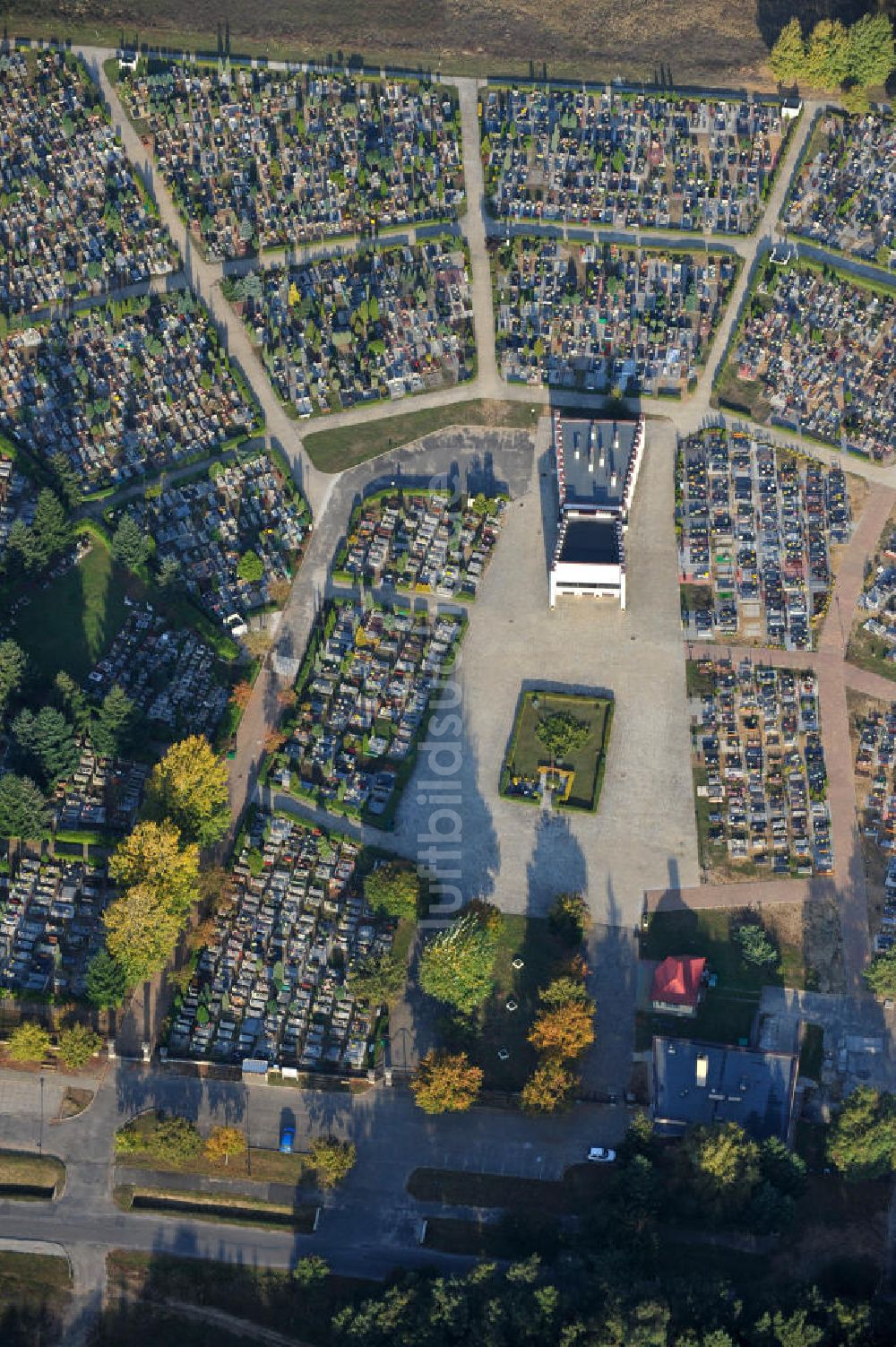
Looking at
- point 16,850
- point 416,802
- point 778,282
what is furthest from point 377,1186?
point 778,282

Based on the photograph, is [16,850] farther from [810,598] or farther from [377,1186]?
[810,598]

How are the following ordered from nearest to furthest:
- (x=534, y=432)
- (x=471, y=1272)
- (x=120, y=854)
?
(x=471, y=1272), (x=120, y=854), (x=534, y=432)

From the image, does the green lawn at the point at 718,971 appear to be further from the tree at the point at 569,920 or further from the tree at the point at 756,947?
the tree at the point at 569,920

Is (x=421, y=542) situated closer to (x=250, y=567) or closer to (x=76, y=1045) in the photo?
(x=250, y=567)

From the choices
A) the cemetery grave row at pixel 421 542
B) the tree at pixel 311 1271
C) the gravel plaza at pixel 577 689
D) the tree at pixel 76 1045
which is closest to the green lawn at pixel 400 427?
the gravel plaza at pixel 577 689

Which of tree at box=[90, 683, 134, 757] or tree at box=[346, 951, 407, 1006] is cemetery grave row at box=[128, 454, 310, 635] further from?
tree at box=[346, 951, 407, 1006]

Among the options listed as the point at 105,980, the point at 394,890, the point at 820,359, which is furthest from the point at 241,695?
the point at 820,359
